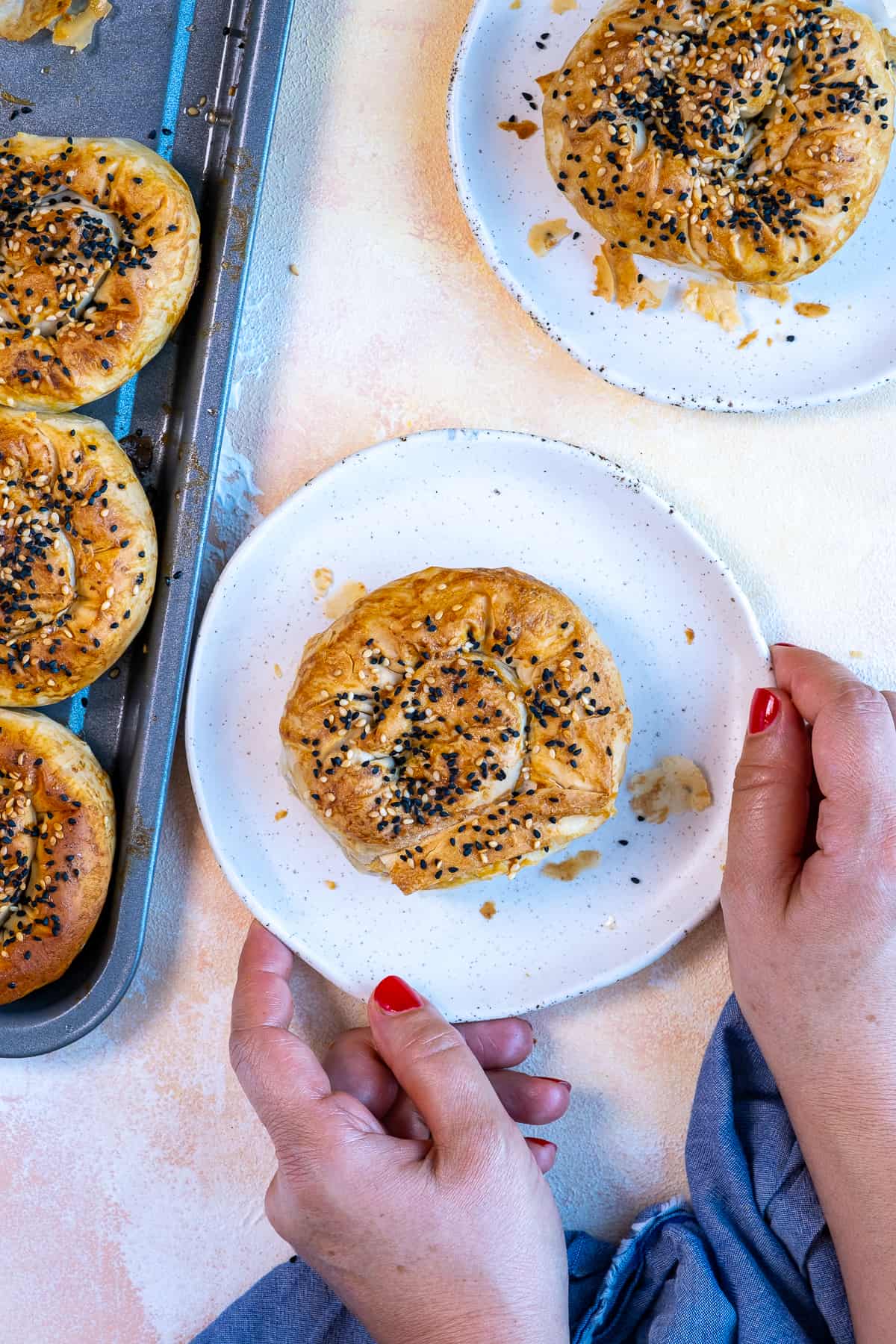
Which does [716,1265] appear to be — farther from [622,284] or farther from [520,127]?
[520,127]

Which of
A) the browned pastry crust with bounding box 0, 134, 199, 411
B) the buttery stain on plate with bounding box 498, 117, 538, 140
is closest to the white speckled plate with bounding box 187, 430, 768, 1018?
the browned pastry crust with bounding box 0, 134, 199, 411

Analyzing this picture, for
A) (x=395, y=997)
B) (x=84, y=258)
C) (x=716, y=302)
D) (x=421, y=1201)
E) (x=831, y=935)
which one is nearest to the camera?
(x=421, y=1201)

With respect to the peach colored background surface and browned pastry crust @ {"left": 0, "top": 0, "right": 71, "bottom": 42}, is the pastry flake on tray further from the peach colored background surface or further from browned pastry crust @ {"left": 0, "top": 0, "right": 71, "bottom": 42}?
the peach colored background surface

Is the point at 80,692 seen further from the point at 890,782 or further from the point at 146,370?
the point at 890,782

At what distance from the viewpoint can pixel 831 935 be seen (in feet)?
8.05

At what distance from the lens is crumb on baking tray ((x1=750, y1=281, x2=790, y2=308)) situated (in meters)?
2.77

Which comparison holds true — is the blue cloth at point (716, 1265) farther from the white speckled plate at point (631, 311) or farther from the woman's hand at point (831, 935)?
the white speckled plate at point (631, 311)

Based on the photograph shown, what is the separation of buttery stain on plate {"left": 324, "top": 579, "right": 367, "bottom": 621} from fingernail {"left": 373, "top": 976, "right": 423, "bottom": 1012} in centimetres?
91

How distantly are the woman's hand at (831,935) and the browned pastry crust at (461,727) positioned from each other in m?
0.37

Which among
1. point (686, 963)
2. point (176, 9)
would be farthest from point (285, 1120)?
point (176, 9)

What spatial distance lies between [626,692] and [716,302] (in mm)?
1008

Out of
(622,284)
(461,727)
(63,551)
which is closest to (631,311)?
(622,284)

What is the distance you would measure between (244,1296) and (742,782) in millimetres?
1882

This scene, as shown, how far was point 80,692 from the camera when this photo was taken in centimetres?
285
